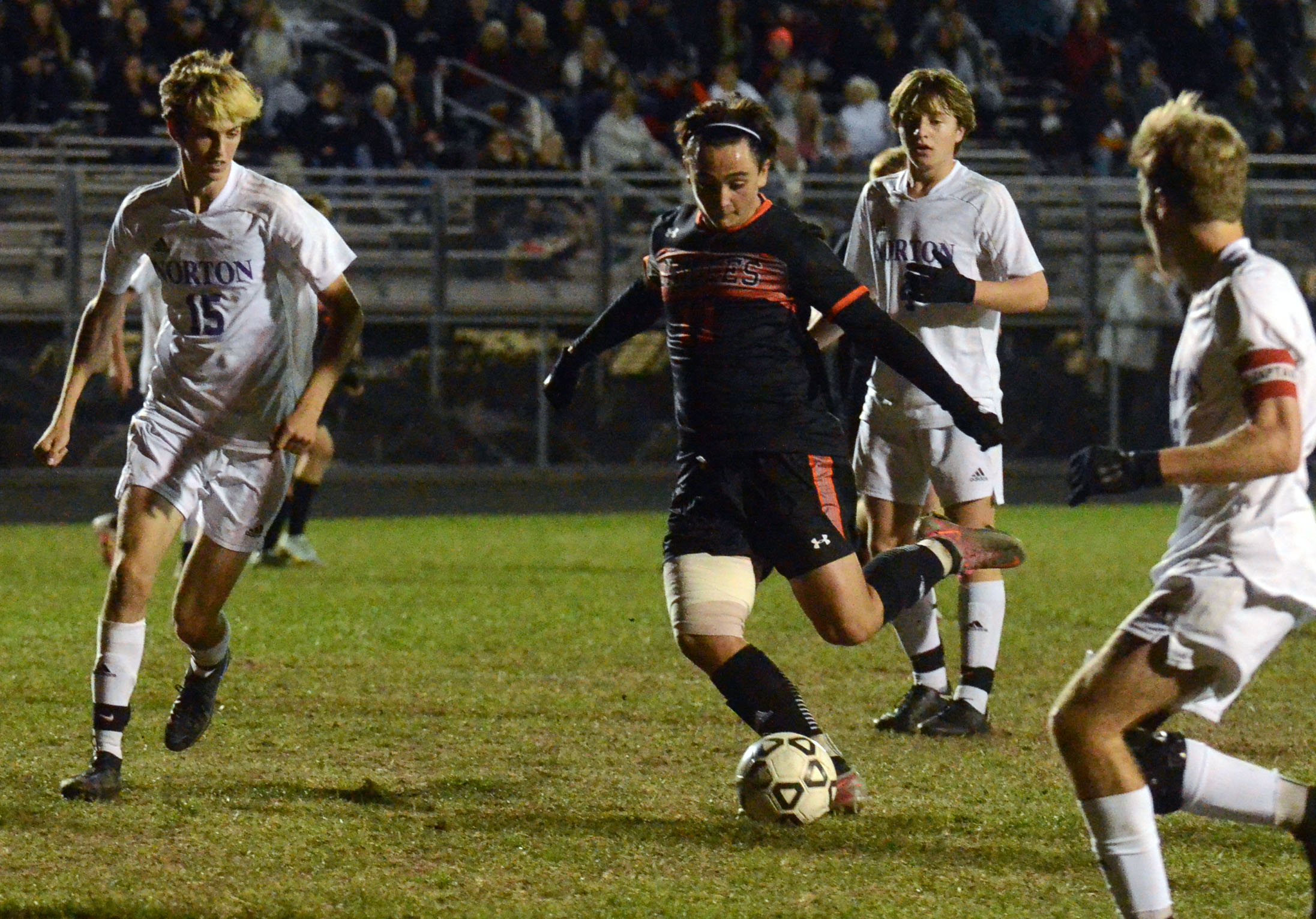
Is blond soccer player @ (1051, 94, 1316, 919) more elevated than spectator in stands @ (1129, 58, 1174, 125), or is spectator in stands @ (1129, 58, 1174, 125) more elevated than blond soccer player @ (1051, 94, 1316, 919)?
spectator in stands @ (1129, 58, 1174, 125)

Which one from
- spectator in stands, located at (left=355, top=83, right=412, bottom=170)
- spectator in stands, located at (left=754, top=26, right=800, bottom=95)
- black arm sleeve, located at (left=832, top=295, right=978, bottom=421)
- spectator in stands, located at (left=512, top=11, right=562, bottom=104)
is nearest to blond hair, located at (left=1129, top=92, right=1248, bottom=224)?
black arm sleeve, located at (left=832, top=295, right=978, bottom=421)

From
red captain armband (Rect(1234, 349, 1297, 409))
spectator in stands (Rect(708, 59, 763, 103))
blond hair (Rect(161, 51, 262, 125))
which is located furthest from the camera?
spectator in stands (Rect(708, 59, 763, 103))

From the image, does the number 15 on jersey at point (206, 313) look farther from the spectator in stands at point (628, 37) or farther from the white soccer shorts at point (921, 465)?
the spectator in stands at point (628, 37)

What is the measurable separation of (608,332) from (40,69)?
14580mm

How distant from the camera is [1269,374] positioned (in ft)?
12.0

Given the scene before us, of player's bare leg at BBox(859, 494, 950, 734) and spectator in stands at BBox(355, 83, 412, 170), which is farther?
spectator in stands at BBox(355, 83, 412, 170)

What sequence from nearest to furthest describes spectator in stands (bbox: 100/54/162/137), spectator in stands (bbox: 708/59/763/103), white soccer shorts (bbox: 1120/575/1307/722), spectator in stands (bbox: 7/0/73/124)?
white soccer shorts (bbox: 1120/575/1307/722)
spectator in stands (bbox: 100/54/162/137)
spectator in stands (bbox: 7/0/73/124)
spectator in stands (bbox: 708/59/763/103)

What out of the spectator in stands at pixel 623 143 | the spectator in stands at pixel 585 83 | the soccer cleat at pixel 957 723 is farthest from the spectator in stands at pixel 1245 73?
the soccer cleat at pixel 957 723

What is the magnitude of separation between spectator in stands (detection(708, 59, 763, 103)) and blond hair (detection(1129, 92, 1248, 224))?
1551 cm

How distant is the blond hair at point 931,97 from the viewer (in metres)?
6.47

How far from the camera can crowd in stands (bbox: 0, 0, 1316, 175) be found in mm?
18797

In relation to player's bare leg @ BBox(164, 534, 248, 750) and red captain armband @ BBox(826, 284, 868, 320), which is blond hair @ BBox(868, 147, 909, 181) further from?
player's bare leg @ BBox(164, 534, 248, 750)

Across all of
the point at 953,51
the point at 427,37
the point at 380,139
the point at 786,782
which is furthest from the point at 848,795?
the point at 953,51

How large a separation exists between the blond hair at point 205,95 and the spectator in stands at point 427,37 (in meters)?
15.1
